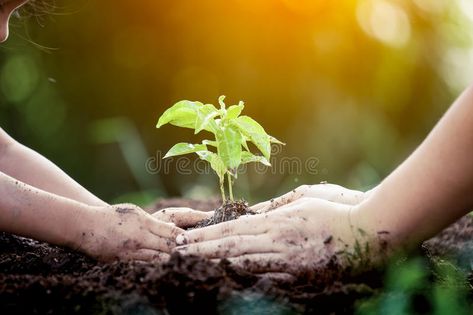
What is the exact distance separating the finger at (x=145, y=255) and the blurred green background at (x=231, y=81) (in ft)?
7.02

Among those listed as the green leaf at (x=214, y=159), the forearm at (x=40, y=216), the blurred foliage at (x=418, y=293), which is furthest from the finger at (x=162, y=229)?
the blurred foliage at (x=418, y=293)

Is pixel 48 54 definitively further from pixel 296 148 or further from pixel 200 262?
pixel 200 262

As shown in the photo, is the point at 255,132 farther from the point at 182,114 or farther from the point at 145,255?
the point at 145,255

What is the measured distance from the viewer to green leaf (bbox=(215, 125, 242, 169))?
5.60 feet

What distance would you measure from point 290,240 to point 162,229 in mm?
347

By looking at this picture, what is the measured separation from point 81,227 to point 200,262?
44 centimetres

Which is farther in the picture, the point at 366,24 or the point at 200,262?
the point at 366,24

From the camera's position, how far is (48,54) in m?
4.14

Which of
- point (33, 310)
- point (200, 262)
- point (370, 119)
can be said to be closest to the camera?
point (33, 310)

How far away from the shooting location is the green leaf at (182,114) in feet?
5.53

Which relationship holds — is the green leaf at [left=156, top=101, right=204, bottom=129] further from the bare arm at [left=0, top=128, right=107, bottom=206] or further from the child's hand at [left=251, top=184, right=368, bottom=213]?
the bare arm at [left=0, top=128, right=107, bottom=206]

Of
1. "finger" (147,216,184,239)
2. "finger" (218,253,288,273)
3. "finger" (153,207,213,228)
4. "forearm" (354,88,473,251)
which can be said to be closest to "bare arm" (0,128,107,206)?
"finger" (153,207,213,228)

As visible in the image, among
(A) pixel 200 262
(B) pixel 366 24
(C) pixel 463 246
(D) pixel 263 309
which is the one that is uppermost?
(B) pixel 366 24

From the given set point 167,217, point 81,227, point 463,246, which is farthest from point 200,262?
point 463,246
